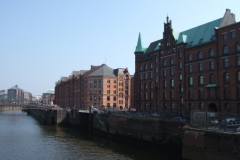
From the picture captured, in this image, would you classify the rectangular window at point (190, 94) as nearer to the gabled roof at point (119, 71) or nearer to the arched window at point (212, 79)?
the arched window at point (212, 79)

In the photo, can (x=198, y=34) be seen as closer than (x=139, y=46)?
Yes

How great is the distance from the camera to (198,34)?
2756 inches

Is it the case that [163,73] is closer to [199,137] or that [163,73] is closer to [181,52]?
[181,52]

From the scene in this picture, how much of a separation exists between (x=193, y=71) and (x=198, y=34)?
31.6 feet

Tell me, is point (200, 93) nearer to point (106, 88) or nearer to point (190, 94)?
point (190, 94)

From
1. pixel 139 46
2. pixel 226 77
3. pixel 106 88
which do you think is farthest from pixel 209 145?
pixel 106 88

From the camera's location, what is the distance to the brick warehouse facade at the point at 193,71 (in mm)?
57841

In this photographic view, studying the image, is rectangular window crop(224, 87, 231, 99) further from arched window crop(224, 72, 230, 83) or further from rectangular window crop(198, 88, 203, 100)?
rectangular window crop(198, 88, 203, 100)

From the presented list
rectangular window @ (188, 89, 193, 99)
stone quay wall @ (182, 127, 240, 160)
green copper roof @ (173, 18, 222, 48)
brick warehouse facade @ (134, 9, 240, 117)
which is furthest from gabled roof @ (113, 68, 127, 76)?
stone quay wall @ (182, 127, 240, 160)

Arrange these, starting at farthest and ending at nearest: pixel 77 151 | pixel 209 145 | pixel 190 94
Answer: pixel 190 94 < pixel 77 151 < pixel 209 145

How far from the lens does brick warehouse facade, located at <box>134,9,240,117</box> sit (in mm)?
57841

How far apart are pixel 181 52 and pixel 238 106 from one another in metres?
21.4

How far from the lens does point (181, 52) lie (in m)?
71.7

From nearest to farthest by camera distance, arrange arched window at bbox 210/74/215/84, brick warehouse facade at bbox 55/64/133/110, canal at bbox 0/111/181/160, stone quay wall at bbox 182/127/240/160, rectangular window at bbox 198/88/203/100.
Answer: stone quay wall at bbox 182/127/240/160 < canal at bbox 0/111/181/160 < arched window at bbox 210/74/215/84 < rectangular window at bbox 198/88/203/100 < brick warehouse facade at bbox 55/64/133/110
